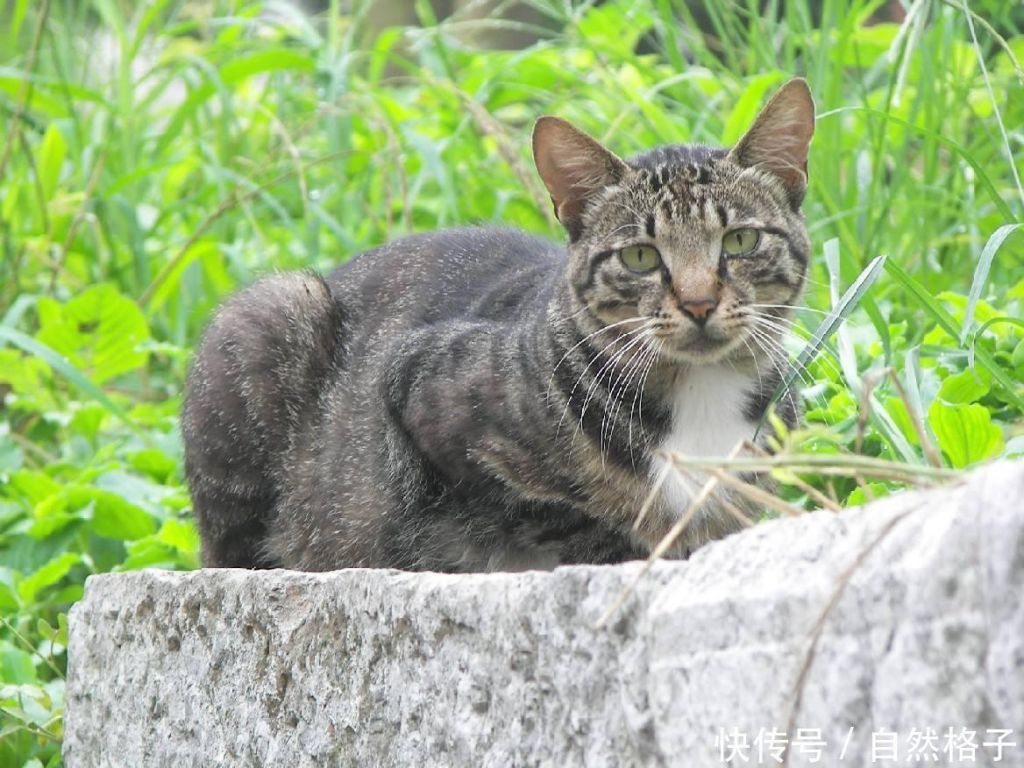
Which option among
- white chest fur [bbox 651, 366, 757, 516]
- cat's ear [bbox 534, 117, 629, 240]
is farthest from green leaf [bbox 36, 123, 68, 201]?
white chest fur [bbox 651, 366, 757, 516]

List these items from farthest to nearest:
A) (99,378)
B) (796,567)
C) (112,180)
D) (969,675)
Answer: (112,180) < (99,378) < (796,567) < (969,675)

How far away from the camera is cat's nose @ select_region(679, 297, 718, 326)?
217cm

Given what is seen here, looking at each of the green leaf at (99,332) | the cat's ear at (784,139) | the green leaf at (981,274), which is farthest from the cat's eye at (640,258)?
the green leaf at (99,332)

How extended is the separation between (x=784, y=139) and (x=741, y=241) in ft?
0.72

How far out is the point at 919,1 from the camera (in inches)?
106

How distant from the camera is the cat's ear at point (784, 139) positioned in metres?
2.33

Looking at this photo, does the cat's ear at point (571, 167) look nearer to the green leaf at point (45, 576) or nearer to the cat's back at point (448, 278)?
the cat's back at point (448, 278)

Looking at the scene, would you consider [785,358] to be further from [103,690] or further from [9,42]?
[9,42]

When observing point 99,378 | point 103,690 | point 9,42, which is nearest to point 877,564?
point 103,690

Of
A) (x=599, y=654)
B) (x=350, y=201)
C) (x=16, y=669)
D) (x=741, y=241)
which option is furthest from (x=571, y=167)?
(x=350, y=201)

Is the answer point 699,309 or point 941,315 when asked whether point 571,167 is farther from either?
point 941,315

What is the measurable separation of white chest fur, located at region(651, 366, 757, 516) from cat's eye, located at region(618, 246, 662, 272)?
0.18 m

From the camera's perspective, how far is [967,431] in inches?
79.3

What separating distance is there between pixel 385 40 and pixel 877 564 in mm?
3931
